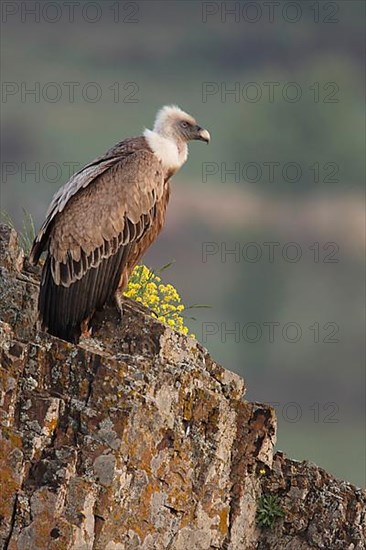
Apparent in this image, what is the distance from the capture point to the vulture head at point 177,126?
2033 cm

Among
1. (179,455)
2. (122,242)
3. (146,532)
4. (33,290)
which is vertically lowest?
(146,532)

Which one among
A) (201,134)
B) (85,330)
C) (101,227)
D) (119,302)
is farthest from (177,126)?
(85,330)

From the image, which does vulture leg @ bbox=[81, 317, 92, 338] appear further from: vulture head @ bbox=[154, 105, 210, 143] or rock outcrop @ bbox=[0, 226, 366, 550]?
vulture head @ bbox=[154, 105, 210, 143]

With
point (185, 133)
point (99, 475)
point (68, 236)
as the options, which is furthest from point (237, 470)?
point (185, 133)

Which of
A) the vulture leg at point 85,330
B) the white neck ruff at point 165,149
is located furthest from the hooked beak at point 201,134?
the vulture leg at point 85,330

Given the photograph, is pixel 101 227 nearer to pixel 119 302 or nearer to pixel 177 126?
pixel 119 302

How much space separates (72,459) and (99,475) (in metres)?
0.41

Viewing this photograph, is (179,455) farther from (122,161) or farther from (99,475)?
(122,161)

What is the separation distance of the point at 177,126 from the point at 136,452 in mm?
5699

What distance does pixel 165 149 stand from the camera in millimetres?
19875

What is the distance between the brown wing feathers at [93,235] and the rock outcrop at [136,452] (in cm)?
32

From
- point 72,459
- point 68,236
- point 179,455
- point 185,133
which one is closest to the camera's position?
point 72,459

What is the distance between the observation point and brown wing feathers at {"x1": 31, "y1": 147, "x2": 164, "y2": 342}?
1866 centimetres

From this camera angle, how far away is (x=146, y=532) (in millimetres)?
17031
